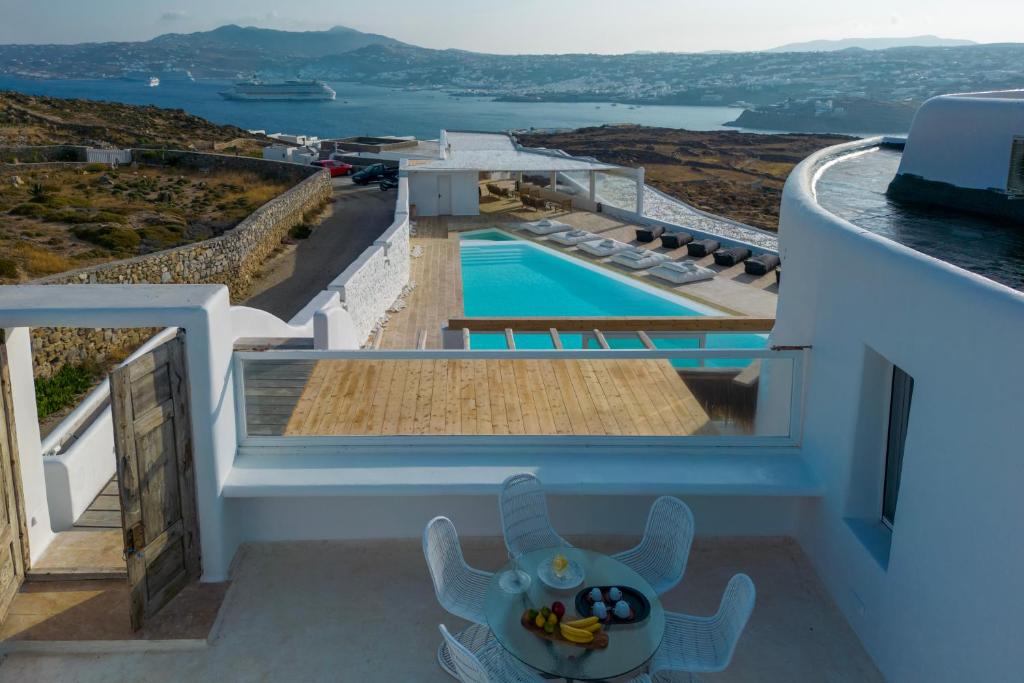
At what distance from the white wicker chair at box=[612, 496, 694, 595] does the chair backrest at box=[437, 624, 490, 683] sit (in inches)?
60.2

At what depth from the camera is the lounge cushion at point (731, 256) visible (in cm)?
2336

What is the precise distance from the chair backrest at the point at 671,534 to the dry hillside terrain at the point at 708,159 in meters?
39.1

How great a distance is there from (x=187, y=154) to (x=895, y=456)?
149 feet

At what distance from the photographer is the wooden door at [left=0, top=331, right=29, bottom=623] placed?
497cm

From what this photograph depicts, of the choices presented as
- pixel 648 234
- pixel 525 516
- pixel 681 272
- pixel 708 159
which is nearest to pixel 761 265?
pixel 681 272

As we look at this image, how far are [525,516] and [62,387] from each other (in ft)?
44.8

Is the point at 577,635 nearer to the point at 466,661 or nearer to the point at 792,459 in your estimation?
the point at 466,661

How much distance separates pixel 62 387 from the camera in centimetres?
1573

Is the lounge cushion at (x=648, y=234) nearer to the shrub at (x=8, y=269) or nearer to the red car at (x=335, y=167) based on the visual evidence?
the shrub at (x=8, y=269)

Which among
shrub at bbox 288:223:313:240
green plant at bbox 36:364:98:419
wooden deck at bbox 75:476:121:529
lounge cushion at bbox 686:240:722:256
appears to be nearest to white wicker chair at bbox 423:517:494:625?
wooden deck at bbox 75:476:121:529

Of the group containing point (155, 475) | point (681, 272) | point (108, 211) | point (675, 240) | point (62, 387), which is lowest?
point (62, 387)

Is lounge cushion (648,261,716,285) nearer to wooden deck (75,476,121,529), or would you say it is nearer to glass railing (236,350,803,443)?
glass railing (236,350,803,443)

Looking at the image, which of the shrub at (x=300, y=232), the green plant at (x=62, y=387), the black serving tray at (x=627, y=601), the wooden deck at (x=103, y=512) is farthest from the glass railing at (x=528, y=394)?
the shrub at (x=300, y=232)

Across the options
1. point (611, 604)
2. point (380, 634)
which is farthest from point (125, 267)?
point (611, 604)
